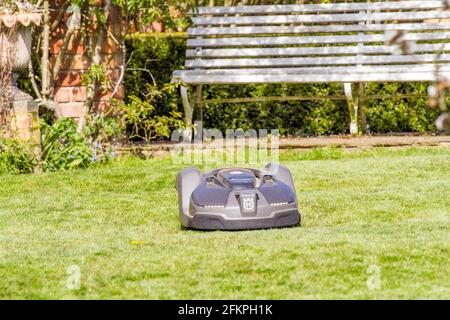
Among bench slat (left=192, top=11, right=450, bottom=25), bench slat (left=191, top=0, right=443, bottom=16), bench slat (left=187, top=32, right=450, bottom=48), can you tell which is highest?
bench slat (left=191, top=0, right=443, bottom=16)

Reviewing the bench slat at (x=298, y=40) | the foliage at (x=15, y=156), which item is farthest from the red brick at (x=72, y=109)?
the foliage at (x=15, y=156)

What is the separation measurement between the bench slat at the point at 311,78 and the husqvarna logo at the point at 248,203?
431 centimetres

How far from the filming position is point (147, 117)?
11.1 meters

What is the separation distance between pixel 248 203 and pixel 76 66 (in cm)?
484

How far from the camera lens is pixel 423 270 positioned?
5238 millimetres

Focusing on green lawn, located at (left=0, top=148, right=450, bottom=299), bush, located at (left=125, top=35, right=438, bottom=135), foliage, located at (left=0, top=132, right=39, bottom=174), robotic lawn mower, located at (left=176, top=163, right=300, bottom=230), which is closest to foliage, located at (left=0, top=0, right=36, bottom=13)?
foliage, located at (left=0, top=132, right=39, bottom=174)

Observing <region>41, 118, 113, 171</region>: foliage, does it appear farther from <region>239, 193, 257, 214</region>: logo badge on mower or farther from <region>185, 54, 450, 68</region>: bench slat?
<region>239, 193, 257, 214</region>: logo badge on mower

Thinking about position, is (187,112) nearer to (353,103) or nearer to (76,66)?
(76,66)

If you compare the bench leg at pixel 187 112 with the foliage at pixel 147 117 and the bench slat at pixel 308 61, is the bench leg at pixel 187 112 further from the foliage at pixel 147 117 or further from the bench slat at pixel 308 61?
the bench slat at pixel 308 61

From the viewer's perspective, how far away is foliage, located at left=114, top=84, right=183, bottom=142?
403 inches

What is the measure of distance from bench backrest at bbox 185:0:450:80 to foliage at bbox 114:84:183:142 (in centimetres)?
50

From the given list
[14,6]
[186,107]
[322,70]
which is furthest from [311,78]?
[14,6]
